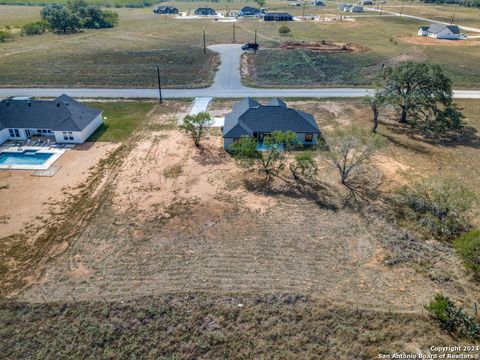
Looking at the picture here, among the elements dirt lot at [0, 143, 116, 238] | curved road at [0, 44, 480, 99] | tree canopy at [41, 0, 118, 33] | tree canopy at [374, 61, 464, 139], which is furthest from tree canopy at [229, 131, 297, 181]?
tree canopy at [41, 0, 118, 33]

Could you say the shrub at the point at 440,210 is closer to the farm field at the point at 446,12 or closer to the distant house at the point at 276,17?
the distant house at the point at 276,17

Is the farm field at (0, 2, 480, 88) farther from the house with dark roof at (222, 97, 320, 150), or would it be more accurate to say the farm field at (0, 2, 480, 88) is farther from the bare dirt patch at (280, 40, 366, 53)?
the house with dark roof at (222, 97, 320, 150)

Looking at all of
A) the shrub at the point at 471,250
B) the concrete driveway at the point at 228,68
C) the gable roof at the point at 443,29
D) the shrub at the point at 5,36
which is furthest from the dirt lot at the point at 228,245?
the shrub at the point at 5,36

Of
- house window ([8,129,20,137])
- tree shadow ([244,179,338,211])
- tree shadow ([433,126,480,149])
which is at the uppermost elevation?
house window ([8,129,20,137])

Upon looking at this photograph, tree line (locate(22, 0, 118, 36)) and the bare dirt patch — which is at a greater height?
tree line (locate(22, 0, 118, 36))

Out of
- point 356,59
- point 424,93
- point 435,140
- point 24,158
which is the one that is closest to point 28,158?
point 24,158
